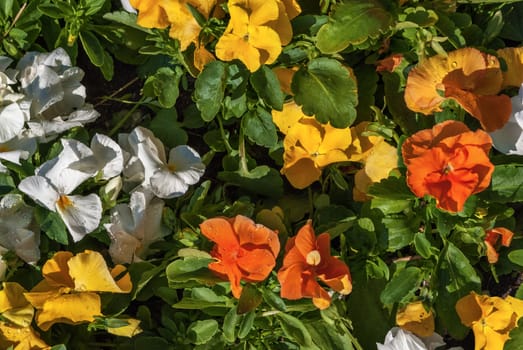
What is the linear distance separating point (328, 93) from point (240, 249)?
1.28 feet

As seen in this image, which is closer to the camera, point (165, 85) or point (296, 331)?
point (296, 331)

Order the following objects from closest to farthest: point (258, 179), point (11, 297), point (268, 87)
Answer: point (11, 297), point (268, 87), point (258, 179)

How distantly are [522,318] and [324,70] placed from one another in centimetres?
62

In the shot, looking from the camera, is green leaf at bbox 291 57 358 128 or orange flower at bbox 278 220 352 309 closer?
orange flower at bbox 278 220 352 309

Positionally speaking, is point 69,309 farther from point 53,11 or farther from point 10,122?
point 53,11

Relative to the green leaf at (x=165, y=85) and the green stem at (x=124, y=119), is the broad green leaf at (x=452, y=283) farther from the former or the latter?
the green stem at (x=124, y=119)

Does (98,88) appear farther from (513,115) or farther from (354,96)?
(513,115)

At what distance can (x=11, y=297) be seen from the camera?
161 cm

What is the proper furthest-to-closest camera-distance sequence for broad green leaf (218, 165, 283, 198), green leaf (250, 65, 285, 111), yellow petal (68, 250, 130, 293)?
broad green leaf (218, 165, 283, 198), green leaf (250, 65, 285, 111), yellow petal (68, 250, 130, 293)

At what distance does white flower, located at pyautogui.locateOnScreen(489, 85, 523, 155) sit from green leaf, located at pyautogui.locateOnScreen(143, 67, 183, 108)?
0.66 m

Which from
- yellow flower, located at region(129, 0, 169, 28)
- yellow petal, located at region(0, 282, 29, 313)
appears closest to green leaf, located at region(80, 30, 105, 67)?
yellow flower, located at region(129, 0, 169, 28)

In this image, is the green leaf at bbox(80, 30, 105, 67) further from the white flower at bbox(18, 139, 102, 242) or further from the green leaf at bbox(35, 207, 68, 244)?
the green leaf at bbox(35, 207, 68, 244)

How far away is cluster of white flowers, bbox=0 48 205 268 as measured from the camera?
1.65 m

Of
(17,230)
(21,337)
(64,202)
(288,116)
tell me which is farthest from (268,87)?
(21,337)
